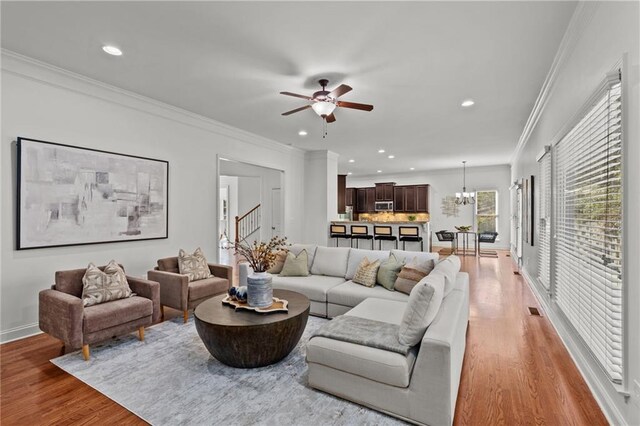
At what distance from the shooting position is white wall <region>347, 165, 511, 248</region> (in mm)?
10625

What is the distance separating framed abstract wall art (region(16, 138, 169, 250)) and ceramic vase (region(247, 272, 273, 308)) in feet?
7.70

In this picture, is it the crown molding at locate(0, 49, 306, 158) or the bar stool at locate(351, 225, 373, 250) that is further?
the bar stool at locate(351, 225, 373, 250)

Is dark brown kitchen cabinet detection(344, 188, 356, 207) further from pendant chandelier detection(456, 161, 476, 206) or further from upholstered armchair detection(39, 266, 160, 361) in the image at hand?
upholstered armchair detection(39, 266, 160, 361)

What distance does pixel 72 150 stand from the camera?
142 inches

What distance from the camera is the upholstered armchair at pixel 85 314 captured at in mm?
2762

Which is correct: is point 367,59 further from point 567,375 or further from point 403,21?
point 567,375

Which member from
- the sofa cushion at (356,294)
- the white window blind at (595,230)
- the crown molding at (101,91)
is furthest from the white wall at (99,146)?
the white window blind at (595,230)

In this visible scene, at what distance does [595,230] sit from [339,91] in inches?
99.9

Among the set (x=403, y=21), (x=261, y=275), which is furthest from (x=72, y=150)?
(x=403, y=21)

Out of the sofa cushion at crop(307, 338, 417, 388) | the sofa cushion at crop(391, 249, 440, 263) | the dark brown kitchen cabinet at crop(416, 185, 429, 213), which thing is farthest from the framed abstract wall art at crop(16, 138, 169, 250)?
the dark brown kitchen cabinet at crop(416, 185, 429, 213)

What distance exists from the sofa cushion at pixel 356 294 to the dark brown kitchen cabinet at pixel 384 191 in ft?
27.6

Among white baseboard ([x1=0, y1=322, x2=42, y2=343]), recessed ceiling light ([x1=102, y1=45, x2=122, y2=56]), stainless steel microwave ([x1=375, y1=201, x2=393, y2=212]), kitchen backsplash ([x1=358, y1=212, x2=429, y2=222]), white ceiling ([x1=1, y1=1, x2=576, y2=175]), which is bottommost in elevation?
white baseboard ([x1=0, y1=322, x2=42, y2=343])

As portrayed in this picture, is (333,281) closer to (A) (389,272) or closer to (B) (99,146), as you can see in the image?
(A) (389,272)

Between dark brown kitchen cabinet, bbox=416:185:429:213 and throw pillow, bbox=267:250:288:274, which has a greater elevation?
dark brown kitchen cabinet, bbox=416:185:429:213
